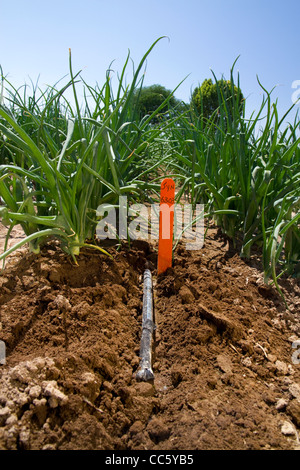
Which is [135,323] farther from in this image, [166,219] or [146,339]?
[166,219]

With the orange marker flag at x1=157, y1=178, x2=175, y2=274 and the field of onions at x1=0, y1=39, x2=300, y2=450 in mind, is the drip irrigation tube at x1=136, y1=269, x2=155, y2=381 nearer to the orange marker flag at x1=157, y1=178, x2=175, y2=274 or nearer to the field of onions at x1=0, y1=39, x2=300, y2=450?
the field of onions at x1=0, y1=39, x2=300, y2=450

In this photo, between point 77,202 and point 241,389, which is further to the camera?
point 77,202

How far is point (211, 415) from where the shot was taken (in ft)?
2.72

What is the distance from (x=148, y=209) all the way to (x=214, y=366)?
5.29 feet

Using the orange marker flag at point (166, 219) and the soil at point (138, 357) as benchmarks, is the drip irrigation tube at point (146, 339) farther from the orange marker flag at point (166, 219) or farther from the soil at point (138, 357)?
the orange marker flag at point (166, 219)

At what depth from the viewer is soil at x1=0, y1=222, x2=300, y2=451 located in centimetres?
77

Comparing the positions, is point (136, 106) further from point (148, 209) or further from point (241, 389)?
point (241, 389)

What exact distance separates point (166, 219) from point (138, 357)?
585mm

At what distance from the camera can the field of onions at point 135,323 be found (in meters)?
0.79

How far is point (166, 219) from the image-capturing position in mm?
1381

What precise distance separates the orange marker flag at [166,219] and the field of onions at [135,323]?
96 mm

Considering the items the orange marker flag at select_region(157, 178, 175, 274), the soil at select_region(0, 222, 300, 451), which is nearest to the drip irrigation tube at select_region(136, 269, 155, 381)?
the soil at select_region(0, 222, 300, 451)

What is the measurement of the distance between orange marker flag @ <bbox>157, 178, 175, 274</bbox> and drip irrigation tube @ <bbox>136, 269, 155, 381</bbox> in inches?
6.1

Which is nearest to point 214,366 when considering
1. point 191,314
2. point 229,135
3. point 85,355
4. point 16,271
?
point 191,314
